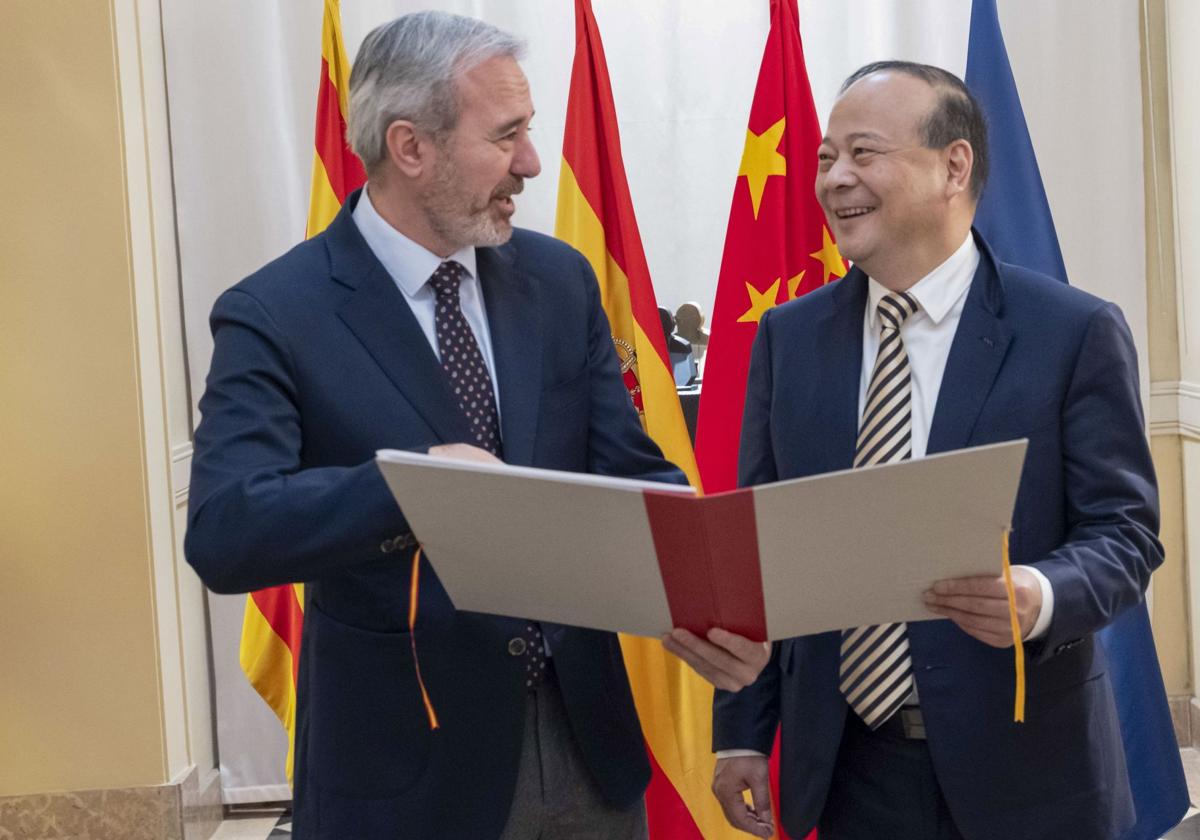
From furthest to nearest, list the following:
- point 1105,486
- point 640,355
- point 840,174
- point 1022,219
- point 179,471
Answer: point 179,471
point 640,355
point 1022,219
point 840,174
point 1105,486

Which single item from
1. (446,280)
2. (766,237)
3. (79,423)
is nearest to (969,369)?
(446,280)

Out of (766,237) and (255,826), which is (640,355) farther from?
(255,826)

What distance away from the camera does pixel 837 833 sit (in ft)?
6.45

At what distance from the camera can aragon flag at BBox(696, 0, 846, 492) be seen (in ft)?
11.3

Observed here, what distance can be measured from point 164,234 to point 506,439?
8.35 ft

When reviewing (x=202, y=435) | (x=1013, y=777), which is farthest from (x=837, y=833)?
(x=202, y=435)

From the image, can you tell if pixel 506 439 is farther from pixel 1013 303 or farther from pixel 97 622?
pixel 97 622

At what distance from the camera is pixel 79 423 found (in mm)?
3703

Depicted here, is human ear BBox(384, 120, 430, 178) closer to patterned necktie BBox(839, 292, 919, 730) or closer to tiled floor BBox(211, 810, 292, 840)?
patterned necktie BBox(839, 292, 919, 730)

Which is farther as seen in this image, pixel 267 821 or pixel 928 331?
pixel 267 821

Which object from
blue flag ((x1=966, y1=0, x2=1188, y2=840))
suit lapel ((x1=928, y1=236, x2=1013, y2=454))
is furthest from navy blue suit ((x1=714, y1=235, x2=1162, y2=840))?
blue flag ((x1=966, y1=0, x2=1188, y2=840))

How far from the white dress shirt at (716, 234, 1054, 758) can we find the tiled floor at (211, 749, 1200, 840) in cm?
248

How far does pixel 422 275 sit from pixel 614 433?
35cm

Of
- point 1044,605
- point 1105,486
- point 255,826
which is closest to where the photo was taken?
point 1044,605
